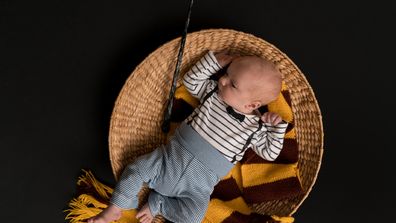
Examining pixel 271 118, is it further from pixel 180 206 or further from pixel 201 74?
pixel 180 206

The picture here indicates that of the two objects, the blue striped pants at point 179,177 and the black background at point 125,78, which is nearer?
the blue striped pants at point 179,177

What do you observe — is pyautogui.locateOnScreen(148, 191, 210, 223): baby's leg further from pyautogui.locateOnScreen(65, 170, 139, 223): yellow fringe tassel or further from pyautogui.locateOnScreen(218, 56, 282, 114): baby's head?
pyautogui.locateOnScreen(218, 56, 282, 114): baby's head

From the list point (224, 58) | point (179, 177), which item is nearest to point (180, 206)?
point (179, 177)

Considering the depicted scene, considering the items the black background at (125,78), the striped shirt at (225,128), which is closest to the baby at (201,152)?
the striped shirt at (225,128)

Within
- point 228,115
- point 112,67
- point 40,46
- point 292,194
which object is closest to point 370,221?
point 292,194

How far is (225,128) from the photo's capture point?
1.03 metres

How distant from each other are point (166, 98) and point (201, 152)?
20 centimetres

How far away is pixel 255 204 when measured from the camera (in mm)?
1125

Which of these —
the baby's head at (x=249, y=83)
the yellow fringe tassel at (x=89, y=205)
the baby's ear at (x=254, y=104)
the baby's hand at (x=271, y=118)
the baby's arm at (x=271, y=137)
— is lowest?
the yellow fringe tassel at (x=89, y=205)

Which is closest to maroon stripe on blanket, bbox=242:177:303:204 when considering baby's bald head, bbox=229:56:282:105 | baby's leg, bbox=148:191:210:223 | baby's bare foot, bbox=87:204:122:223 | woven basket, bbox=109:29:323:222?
woven basket, bbox=109:29:323:222

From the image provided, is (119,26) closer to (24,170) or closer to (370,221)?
(24,170)

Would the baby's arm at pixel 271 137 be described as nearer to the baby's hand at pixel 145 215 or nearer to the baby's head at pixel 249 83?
the baby's head at pixel 249 83

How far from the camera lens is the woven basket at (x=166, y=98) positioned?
1.04 m

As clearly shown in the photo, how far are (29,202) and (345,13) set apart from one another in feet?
3.43
